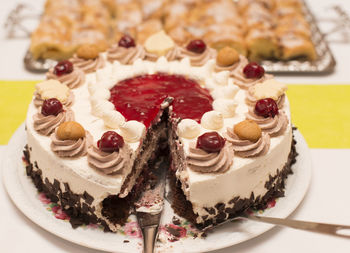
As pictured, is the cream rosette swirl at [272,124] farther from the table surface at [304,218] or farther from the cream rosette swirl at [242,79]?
the table surface at [304,218]

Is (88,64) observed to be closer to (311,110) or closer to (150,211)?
(150,211)

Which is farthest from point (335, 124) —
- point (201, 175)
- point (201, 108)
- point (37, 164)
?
point (37, 164)

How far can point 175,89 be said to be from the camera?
175 inches

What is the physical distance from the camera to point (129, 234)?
3.58 m

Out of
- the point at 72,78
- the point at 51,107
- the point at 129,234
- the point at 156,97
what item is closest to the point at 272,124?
the point at 156,97

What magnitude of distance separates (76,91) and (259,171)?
6.04 ft

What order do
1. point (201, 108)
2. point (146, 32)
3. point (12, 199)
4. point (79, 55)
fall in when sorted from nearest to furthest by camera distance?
point (12, 199), point (201, 108), point (79, 55), point (146, 32)

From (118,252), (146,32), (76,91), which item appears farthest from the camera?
(146,32)

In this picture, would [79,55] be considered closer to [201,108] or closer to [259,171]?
[201,108]

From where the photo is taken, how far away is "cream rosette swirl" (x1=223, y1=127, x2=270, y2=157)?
11.5 feet

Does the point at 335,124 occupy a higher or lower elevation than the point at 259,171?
lower

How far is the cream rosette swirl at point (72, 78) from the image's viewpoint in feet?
14.5

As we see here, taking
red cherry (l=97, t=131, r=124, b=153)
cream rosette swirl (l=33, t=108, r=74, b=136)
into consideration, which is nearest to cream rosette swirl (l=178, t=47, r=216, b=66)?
cream rosette swirl (l=33, t=108, r=74, b=136)

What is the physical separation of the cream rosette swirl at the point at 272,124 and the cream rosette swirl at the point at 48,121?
1489 millimetres
